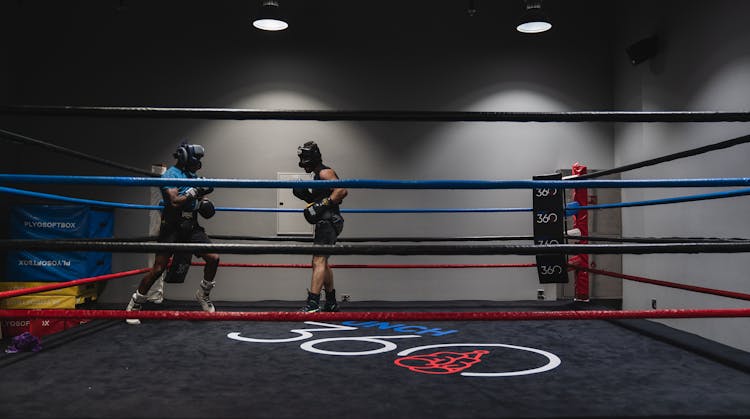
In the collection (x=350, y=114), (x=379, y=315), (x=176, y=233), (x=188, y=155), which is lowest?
(x=379, y=315)

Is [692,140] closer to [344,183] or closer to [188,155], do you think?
[344,183]

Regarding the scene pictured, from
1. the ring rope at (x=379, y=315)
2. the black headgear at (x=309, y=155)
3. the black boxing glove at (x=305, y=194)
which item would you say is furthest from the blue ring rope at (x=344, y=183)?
the black boxing glove at (x=305, y=194)

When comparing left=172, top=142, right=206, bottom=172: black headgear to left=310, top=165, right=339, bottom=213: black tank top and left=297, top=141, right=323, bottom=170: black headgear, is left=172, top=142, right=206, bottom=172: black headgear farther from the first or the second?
left=310, top=165, right=339, bottom=213: black tank top

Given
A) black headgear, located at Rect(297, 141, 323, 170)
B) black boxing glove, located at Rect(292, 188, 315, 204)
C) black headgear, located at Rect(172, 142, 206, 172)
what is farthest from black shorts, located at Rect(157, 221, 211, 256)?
black headgear, located at Rect(297, 141, 323, 170)

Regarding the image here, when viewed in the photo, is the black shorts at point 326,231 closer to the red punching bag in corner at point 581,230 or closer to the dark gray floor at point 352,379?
the dark gray floor at point 352,379

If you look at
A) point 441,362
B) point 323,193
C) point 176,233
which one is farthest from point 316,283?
point 441,362

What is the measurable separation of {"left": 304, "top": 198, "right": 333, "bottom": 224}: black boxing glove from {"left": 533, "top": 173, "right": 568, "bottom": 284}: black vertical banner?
4.51ft

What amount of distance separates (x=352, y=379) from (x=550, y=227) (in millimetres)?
1872

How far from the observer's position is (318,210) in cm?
321

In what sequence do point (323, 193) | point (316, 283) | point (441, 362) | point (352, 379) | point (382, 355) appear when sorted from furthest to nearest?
Result: point (323, 193), point (316, 283), point (382, 355), point (441, 362), point (352, 379)

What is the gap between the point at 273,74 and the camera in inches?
188

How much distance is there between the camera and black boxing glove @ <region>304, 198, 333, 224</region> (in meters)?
3.17

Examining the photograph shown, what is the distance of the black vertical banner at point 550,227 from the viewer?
10.4 feet

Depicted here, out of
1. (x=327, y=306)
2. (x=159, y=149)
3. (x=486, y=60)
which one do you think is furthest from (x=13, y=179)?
(x=486, y=60)
